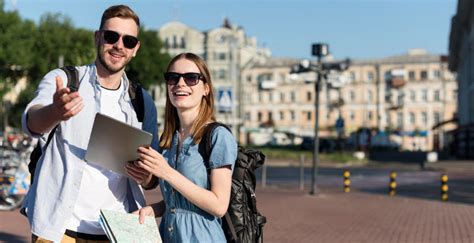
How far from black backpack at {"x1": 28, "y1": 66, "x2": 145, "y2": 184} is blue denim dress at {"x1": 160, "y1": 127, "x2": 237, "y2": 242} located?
46 cm

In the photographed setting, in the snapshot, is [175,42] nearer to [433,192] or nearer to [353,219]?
[433,192]

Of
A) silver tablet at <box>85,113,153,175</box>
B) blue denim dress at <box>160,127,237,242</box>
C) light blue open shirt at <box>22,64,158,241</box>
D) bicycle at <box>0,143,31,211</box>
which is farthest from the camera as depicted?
bicycle at <box>0,143,31,211</box>

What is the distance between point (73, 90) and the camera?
3254 millimetres

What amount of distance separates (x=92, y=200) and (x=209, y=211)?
0.58m

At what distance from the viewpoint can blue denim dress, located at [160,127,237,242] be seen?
120 inches

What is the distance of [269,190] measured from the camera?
810 inches

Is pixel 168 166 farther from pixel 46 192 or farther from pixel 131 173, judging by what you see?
pixel 46 192

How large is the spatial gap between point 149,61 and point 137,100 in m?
65.1

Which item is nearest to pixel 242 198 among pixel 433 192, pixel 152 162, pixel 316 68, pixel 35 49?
pixel 152 162

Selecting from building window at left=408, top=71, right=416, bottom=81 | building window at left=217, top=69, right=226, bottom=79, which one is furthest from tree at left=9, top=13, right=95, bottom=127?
building window at left=408, top=71, right=416, bottom=81

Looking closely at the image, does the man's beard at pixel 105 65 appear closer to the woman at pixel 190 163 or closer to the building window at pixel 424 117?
the woman at pixel 190 163

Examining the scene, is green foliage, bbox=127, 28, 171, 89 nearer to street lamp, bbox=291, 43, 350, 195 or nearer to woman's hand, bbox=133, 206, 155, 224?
street lamp, bbox=291, 43, 350, 195

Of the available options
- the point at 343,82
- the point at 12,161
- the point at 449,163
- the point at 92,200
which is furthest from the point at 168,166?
the point at 449,163

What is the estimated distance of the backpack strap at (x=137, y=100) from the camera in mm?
3479
